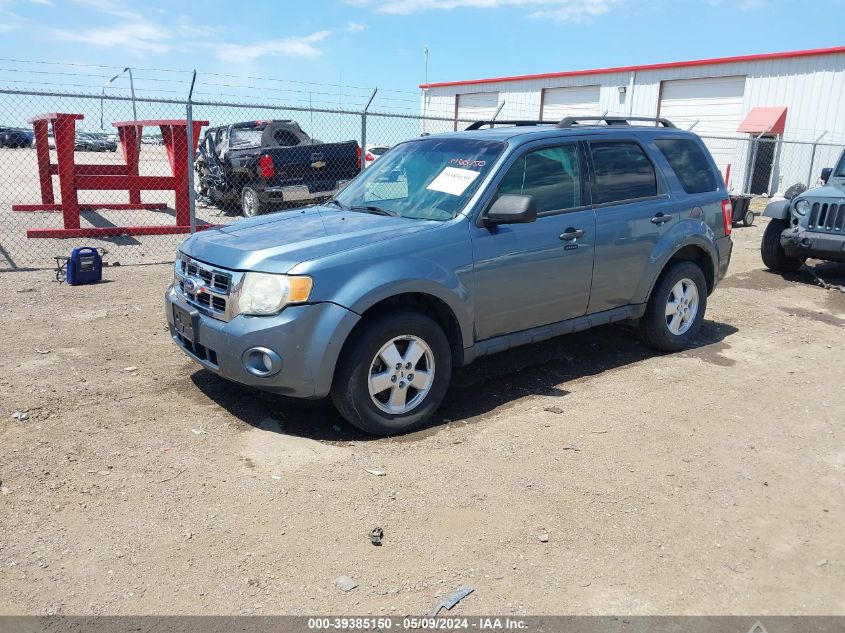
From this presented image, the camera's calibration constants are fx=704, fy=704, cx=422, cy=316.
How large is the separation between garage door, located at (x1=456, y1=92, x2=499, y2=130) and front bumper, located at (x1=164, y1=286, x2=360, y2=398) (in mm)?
31249

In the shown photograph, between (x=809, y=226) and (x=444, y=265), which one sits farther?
(x=809, y=226)

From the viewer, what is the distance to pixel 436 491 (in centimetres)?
365

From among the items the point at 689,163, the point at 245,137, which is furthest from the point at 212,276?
the point at 245,137

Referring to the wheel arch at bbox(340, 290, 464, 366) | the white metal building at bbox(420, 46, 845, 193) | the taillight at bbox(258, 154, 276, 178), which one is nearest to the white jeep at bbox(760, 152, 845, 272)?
the wheel arch at bbox(340, 290, 464, 366)

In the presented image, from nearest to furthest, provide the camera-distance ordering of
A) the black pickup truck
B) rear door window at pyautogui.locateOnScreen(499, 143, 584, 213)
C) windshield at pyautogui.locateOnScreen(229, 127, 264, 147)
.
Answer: rear door window at pyautogui.locateOnScreen(499, 143, 584, 213)
the black pickup truck
windshield at pyautogui.locateOnScreen(229, 127, 264, 147)

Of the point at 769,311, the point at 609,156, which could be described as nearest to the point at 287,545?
the point at 609,156

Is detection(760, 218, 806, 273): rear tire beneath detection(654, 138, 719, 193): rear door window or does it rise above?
beneath

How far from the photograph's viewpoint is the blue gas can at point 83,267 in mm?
7762

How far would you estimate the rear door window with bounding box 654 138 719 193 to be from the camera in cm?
594

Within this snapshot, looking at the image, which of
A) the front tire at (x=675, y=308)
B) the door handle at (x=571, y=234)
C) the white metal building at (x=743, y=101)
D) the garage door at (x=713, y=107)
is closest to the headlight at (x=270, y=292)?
the door handle at (x=571, y=234)

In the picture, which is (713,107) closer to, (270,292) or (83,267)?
(83,267)

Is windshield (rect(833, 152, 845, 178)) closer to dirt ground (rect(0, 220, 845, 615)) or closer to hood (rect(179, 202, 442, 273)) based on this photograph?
dirt ground (rect(0, 220, 845, 615))

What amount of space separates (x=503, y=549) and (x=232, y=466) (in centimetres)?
158

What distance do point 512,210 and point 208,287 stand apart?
6.32 feet
